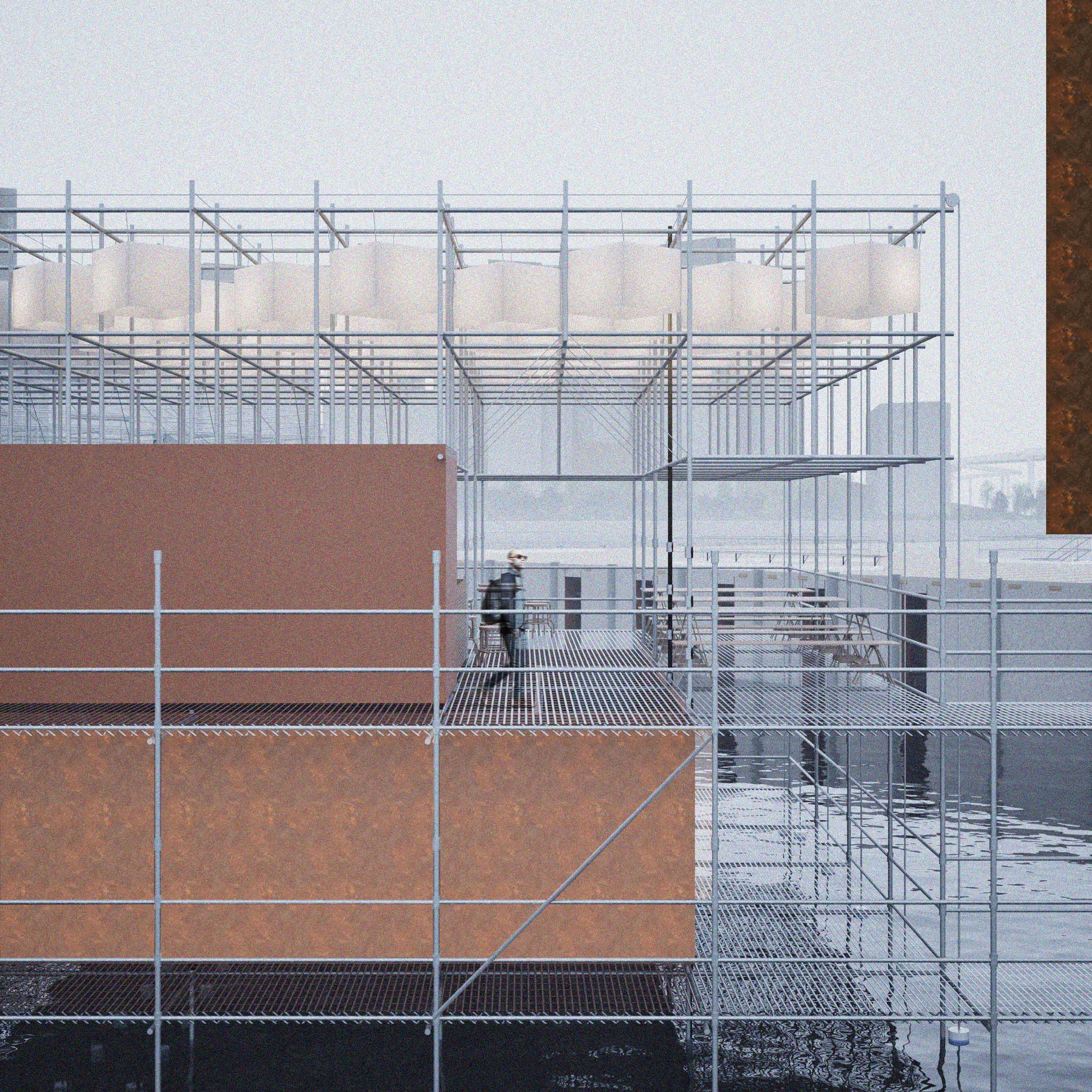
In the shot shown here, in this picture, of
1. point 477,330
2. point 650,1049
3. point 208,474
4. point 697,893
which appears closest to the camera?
point 650,1049

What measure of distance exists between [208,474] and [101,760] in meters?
2.90

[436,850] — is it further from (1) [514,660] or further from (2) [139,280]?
(2) [139,280]

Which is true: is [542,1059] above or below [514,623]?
below

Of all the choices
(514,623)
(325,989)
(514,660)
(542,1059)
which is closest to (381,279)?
(514,623)

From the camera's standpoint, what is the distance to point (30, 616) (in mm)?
11125

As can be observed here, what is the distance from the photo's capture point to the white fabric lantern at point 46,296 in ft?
55.0

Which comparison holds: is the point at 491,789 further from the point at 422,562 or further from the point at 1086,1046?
the point at 1086,1046

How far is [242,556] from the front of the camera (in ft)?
36.2

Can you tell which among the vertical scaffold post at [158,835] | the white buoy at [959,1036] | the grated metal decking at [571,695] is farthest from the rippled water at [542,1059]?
the grated metal decking at [571,695]

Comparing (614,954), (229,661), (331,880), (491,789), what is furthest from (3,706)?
(614,954)

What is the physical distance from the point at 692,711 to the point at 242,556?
462 centimetres

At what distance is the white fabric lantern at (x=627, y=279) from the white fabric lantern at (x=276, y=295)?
4.16 m

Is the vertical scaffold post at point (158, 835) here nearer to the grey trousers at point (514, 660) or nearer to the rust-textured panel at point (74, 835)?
the rust-textured panel at point (74, 835)

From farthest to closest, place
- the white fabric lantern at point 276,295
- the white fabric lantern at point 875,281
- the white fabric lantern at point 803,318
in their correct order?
the white fabric lantern at point 276,295
the white fabric lantern at point 803,318
the white fabric lantern at point 875,281
